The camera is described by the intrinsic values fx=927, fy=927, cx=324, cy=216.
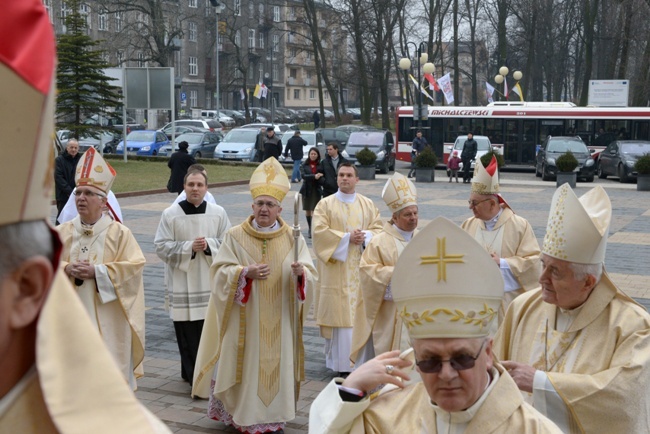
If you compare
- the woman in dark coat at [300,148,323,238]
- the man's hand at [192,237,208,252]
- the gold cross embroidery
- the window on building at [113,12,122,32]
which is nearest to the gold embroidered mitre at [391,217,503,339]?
the gold cross embroidery

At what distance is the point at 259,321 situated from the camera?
7.05 meters

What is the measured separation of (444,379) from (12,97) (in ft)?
6.42

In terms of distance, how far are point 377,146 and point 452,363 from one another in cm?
3023

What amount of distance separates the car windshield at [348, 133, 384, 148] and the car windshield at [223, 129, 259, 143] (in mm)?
4100

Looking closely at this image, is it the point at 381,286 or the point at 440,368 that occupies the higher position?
the point at 440,368

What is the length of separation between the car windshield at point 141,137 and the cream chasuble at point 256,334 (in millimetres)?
31694

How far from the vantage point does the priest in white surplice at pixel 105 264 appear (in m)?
6.91

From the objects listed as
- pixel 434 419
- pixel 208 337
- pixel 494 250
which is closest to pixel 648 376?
pixel 434 419

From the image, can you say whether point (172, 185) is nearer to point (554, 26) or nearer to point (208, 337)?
point (208, 337)

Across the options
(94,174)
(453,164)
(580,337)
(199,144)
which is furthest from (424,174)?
(580,337)

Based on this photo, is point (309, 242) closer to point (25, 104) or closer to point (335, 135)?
point (25, 104)

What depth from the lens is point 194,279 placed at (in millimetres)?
8258

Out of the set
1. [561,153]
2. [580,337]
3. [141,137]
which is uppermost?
[580,337]

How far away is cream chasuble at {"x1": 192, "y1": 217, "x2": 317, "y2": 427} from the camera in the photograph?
7.01 meters
